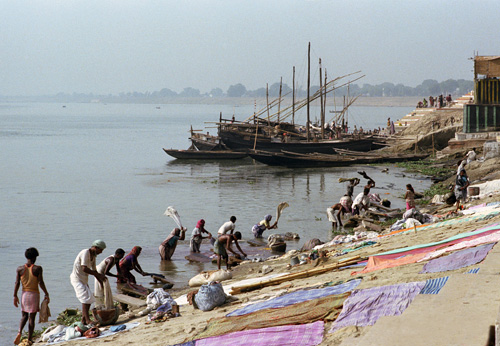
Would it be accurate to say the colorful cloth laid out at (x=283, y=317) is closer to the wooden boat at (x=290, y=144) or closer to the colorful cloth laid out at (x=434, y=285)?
the colorful cloth laid out at (x=434, y=285)

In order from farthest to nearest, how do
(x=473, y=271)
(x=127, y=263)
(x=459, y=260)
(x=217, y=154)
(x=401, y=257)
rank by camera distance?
1. (x=217, y=154)
2. (x=127, y=263)
3. (x=401, y=257)
4. (x=459, y=260)
5. (x=473, y=271)

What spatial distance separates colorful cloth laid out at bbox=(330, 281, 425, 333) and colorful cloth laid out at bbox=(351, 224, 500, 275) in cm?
175

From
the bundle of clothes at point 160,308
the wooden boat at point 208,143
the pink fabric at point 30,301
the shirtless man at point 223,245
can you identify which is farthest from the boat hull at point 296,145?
the pink fabric at point 30,301

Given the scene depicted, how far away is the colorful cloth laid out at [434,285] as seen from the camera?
6.52 meters

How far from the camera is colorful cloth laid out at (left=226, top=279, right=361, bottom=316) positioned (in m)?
7.46

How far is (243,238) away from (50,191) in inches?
682

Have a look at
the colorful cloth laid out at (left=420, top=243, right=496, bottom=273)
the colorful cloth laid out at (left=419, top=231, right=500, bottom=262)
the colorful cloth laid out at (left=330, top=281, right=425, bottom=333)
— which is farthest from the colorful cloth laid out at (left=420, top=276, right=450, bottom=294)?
the colorful cloth laid out at (left=419, top=231, right=500, bottom=262)

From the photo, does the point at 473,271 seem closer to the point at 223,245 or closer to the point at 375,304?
the point at 375,304

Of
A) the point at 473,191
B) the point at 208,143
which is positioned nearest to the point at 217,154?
the point at 208,143

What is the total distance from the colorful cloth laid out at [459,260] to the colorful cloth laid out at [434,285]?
74 centimetres

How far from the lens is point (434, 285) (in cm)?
Answer: 669

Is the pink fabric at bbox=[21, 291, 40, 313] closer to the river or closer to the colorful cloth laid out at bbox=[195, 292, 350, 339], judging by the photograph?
the river

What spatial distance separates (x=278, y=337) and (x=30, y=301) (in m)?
3.89

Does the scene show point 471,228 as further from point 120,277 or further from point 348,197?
point 348,197
